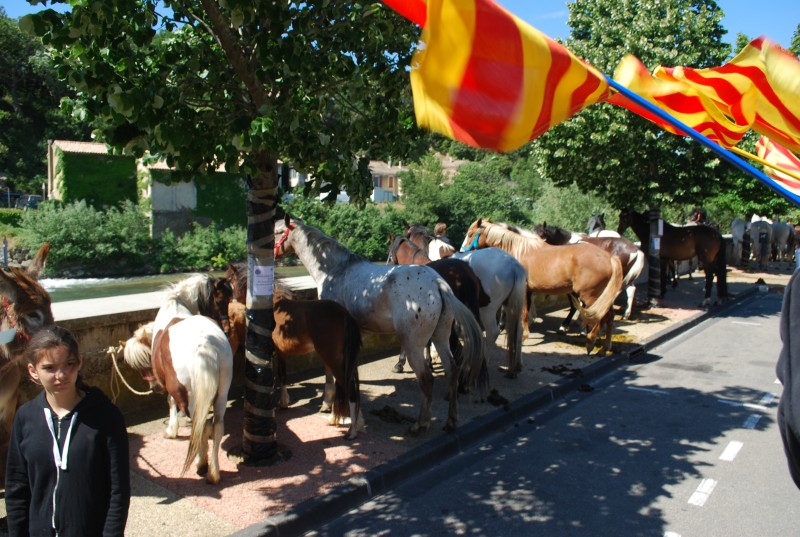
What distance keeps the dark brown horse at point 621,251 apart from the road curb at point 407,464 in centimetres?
335

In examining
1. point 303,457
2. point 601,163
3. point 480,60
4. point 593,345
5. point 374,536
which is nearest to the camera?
point 480,60

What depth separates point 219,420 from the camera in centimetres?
476

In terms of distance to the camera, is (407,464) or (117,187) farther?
(117,187)

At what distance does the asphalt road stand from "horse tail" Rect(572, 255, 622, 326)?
1.32 m

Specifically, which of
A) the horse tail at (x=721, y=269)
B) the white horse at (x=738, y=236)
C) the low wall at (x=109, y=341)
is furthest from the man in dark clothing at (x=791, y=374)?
the white horse at (x=738, y=236)

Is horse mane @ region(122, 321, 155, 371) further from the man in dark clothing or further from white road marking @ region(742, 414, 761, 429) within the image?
white road marking @ region(742, 414, 761, 429)

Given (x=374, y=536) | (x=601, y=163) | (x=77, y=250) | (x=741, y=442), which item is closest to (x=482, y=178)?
(x=601, y=163)

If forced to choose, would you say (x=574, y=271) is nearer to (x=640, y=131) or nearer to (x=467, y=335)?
(x=467, y=335)

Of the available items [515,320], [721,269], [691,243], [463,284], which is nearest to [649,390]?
[515,320]

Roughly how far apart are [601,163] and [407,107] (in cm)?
945

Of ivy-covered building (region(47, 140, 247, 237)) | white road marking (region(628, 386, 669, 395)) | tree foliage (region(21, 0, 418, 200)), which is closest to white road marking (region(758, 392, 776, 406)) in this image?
white road marking (region(628, 386, 669, 395))

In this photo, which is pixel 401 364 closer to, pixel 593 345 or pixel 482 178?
pixel 593 345

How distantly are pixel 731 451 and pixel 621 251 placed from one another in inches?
261

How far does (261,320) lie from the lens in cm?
523
